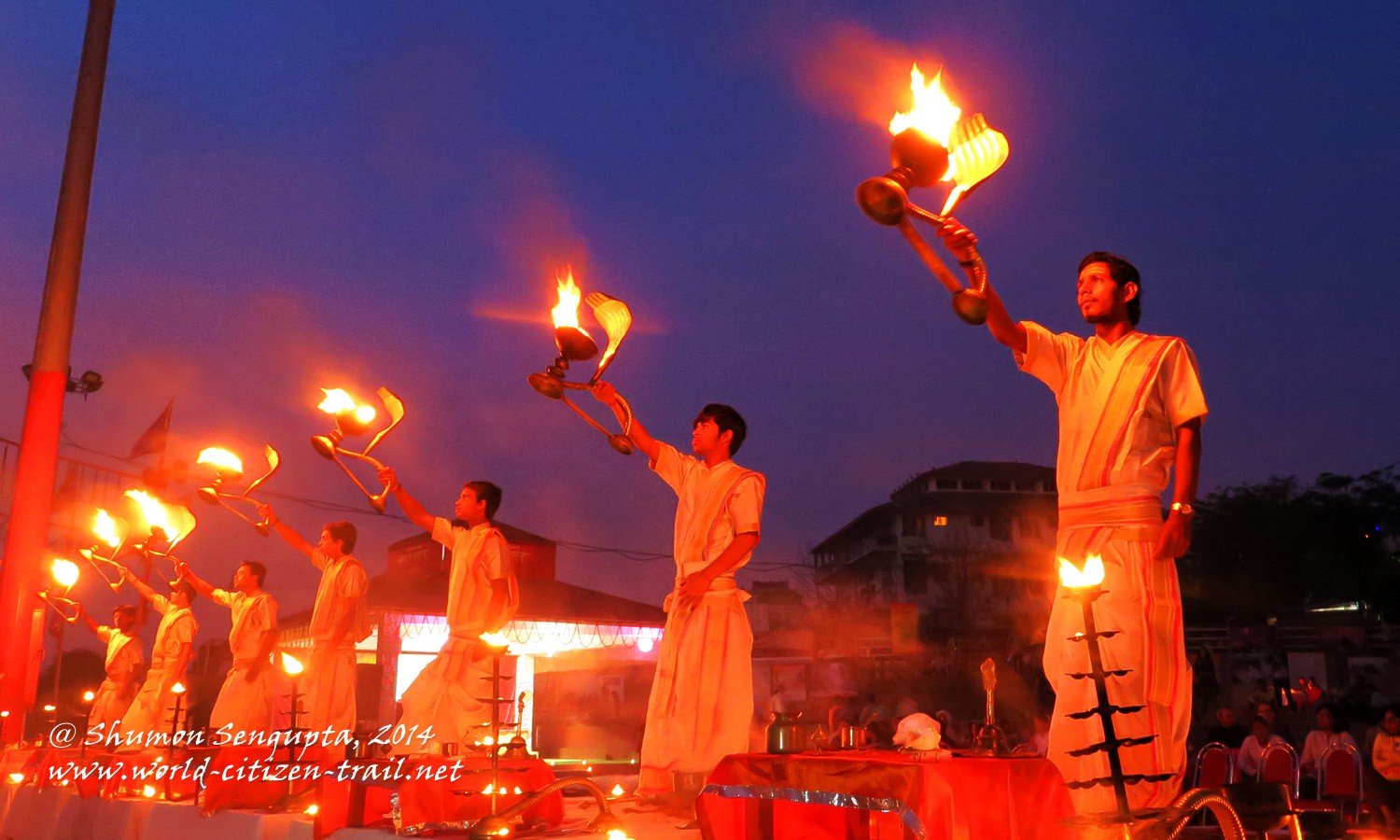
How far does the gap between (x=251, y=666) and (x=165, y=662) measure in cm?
214

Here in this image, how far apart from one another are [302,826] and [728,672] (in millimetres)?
2594

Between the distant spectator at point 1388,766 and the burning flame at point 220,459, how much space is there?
1170 cm

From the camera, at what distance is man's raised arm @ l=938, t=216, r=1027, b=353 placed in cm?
358

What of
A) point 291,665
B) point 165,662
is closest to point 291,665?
point 291,665

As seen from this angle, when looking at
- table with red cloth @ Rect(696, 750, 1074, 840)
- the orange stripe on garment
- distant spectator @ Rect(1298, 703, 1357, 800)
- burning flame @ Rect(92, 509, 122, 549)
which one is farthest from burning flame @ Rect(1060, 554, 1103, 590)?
burning flame @ Rect(92, 509, 122, 549)

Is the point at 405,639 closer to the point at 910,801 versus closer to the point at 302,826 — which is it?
the point at 302,826

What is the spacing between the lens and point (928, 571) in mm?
40625

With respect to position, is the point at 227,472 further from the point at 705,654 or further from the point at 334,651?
the point at 705,654

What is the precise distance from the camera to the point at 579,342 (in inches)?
230

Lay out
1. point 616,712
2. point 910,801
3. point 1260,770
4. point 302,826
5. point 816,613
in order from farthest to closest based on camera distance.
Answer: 1. point 816,613
2. point 616,712
3. point 1260,770
4. point 302,826
5. point 910,801

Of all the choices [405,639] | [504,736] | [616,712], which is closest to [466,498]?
[504,736]

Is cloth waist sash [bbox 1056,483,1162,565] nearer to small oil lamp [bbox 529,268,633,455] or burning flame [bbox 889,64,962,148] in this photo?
burning flame [bbox 889,64,962,148]

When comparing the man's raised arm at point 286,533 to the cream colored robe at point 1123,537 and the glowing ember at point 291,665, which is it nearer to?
the glowing ember at point 291,665

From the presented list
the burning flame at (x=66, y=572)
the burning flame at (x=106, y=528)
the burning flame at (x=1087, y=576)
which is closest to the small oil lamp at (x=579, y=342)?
the burning flame at (x=1087, y=576)
